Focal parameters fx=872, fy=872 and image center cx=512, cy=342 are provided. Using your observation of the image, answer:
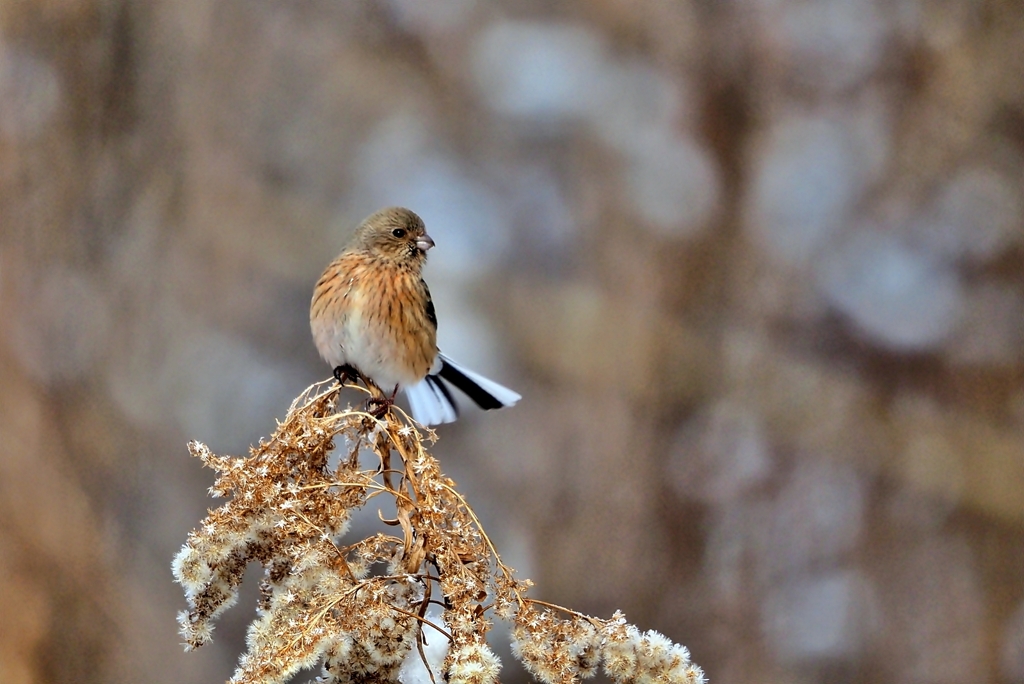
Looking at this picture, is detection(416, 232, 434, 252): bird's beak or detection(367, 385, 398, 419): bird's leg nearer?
detection(367, 385, 398, 419): bird's leg

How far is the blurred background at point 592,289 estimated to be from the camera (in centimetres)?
144

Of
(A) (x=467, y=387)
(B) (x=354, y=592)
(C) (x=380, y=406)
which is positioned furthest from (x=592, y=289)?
(B) (x=354, y=592)

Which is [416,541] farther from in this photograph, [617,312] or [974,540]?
[974,540]

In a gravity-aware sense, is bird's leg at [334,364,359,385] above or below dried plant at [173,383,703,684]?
above

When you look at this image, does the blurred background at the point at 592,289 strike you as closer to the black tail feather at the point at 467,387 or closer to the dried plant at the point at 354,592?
the black tail feather at the point at 467,387

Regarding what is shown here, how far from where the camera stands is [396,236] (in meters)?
1.13

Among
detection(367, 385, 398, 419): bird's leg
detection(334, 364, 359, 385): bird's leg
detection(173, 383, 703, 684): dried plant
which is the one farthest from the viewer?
detection(334, 364, 359, 385): bird's leg

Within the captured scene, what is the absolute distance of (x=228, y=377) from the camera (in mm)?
1466

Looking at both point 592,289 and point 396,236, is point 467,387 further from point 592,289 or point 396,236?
point 592,289

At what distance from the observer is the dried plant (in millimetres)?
573

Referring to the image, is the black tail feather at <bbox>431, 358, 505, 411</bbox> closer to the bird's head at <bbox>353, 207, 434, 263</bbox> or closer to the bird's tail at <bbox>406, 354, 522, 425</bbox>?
the bird's tail at <bbox>406, 354, 522, 425</bbox>

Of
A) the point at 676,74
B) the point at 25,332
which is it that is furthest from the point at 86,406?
the point at 676,74

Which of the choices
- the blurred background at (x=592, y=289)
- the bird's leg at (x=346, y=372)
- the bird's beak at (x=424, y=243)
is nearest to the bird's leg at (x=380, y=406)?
the bird's leg at (x=346, y=372)

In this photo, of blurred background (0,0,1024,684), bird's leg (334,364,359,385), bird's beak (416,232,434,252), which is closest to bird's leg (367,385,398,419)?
bird's leg (334,364,359,385)
